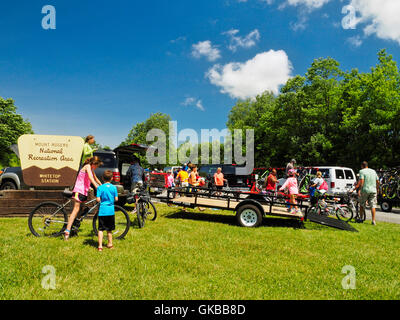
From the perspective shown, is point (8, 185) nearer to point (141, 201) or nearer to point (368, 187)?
point (141, 201)

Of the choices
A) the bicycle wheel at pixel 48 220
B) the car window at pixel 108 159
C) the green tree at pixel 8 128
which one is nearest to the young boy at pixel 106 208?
the bicycle wheel at pixel 48 220

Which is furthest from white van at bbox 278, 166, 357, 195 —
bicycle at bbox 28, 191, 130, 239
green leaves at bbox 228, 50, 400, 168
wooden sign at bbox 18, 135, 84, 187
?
wooden sign at bbox 18, 135, 84, 187

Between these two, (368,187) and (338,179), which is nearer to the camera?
(368,187)

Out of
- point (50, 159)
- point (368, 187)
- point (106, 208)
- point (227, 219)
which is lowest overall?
point (227, 219)

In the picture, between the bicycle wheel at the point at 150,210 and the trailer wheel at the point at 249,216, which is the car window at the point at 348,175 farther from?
the bicycle wheel at the point at 150,210

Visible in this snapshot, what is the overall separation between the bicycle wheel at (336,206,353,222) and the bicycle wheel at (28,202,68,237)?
897cm

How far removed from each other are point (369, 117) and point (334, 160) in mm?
6610

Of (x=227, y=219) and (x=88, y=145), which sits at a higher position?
(x=88, y=145)

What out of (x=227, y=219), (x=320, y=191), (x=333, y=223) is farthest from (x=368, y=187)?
(x=227, y=219)

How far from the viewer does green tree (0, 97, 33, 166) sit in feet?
136

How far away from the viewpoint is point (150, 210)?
312 inches

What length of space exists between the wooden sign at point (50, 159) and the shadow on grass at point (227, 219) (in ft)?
11.5

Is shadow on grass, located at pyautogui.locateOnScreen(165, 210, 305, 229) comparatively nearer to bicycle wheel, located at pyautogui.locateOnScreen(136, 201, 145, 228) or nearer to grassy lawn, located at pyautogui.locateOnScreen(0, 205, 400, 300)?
grassy lawn, located at pyautogui.locateOnScreen(0, 205, 400, 300)

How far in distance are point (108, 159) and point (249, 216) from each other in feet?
17.6
